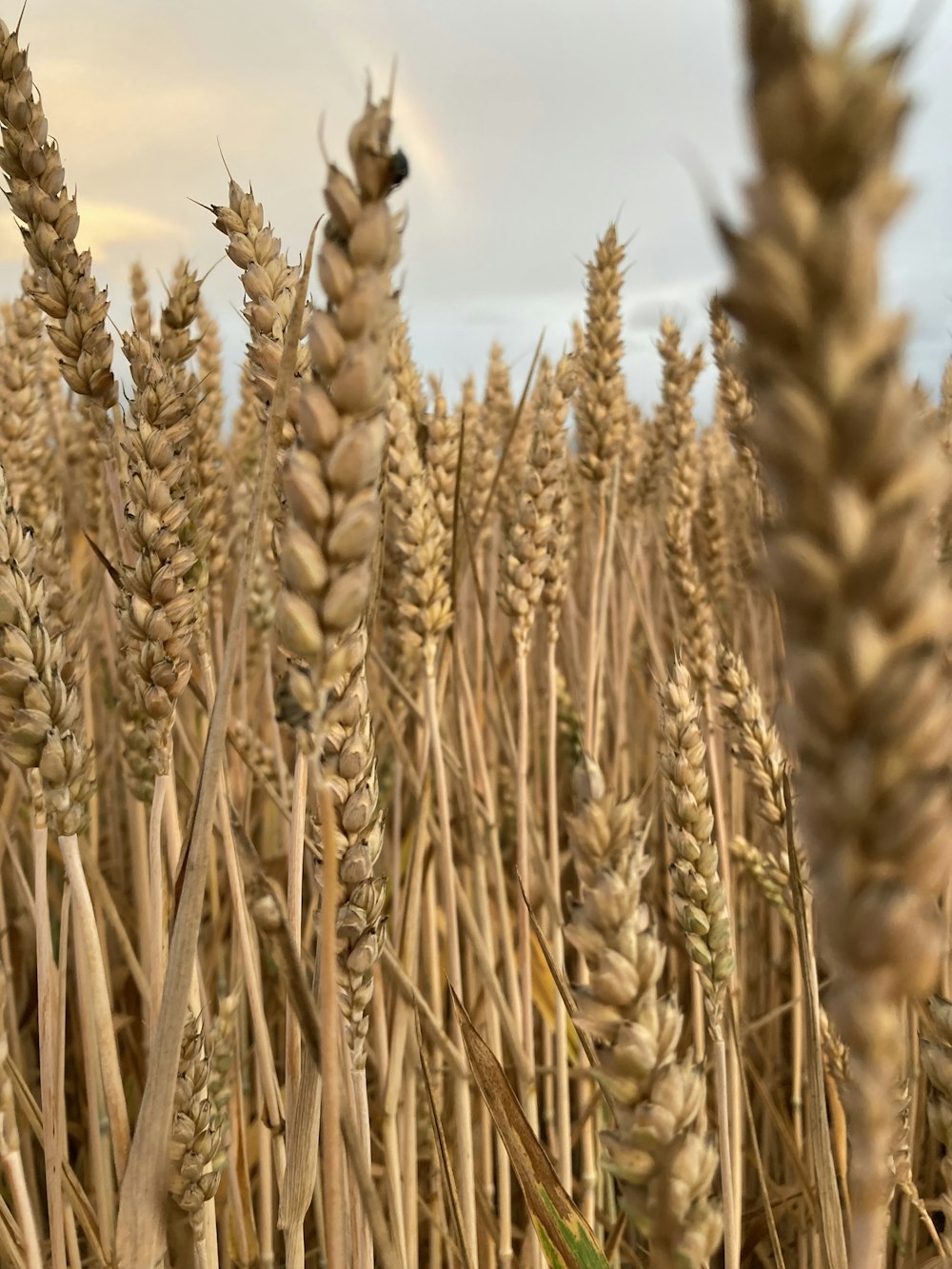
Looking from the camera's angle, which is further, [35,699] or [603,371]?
[603,371]

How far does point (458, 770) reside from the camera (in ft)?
4.08

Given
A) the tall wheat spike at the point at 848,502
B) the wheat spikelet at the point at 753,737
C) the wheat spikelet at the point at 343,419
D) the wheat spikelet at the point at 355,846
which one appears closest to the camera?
the tall wheat spike at the point at 848,502

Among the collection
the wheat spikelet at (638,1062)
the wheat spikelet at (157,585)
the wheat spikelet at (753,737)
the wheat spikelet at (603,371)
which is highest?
the wheat spikelet at (603,371)

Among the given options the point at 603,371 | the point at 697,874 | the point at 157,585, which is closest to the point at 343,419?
the point at 157,585

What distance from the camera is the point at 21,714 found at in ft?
2.15

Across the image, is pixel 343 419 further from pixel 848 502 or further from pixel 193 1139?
pixel 193 1139

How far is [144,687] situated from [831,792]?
22.3 inches

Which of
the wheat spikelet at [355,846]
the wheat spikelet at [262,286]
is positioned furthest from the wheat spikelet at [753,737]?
the wheat spikelet at [262,286]

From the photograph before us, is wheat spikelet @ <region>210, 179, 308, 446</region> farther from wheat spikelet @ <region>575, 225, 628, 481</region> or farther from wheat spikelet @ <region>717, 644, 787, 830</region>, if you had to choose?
wheat spikelet @ <region>575, 225, 628, 481</region>

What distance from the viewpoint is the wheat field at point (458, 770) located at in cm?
25

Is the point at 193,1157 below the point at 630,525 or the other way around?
below

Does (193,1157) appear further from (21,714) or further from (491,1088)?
(21,714)

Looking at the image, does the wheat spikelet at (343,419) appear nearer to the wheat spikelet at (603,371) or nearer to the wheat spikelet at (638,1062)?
the wheat spikelet at (638,1062)

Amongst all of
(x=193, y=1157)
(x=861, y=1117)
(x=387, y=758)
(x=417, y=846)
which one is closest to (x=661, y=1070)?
(x=861, y=1117)
